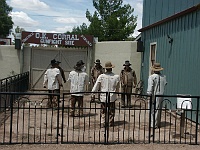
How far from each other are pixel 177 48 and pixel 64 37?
7.22m

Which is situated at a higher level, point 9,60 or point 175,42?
point 175,42

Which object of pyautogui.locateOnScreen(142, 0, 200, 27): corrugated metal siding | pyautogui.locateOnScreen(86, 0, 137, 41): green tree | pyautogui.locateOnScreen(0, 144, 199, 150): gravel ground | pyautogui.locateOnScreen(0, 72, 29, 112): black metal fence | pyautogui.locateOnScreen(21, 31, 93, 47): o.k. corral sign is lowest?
pyautogui.locateOnScreen(0, 144, 199, 150): gravel ground

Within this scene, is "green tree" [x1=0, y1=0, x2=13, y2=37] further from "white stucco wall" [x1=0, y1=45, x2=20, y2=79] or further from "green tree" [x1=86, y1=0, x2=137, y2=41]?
"white stucco wall" [x1=0, y1=45, x2=20, y2=79]

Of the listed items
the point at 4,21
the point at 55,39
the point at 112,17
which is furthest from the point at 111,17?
the point at 4,21

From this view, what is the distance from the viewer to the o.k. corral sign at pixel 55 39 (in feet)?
52.5

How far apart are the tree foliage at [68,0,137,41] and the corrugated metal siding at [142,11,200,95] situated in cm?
2573

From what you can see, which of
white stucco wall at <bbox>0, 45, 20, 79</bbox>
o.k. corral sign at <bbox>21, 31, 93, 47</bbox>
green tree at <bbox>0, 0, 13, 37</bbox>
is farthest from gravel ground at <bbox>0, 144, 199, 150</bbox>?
green tree at <bbox>0, 0, 13, 37</bbox>

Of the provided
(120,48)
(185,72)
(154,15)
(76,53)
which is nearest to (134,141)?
(185,72)

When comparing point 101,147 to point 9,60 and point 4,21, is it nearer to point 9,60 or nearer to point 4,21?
point 9,60

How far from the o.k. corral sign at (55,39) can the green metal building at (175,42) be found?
3355 mm

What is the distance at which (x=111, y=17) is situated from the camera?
38031mm

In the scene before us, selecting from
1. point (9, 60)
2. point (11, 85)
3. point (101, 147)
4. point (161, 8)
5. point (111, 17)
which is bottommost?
point (101, 147)

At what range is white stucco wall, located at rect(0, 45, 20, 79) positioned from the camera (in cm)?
1628

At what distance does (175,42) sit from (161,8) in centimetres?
256
